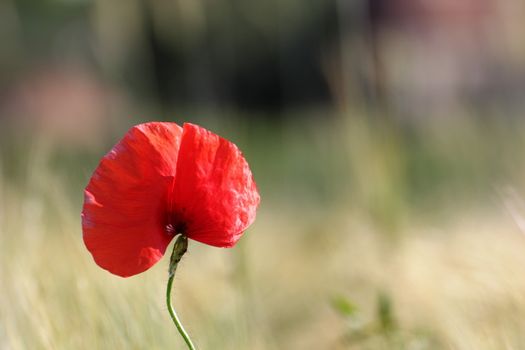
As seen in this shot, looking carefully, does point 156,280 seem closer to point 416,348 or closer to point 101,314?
point 101,314

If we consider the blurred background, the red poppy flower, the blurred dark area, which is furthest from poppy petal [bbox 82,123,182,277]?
the blurred dark area

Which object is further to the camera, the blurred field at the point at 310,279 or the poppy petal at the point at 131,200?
the blurred field at the point at 310,279

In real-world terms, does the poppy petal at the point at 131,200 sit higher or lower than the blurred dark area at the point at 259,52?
higher

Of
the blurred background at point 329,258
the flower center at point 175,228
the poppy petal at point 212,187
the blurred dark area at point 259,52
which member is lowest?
the blurred dark area at point 259,52

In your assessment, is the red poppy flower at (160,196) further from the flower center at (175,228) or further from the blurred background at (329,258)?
the blurred background at (329,258)

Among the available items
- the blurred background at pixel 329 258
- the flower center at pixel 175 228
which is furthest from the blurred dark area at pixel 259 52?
the flower center at pixel 175 228

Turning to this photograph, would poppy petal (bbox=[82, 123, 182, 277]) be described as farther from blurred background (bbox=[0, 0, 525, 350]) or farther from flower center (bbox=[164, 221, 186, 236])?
blurred background (bbox=[0, 0, 525, 350])

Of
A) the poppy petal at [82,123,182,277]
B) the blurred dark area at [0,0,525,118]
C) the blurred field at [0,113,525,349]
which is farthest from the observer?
the blurred dark area at [0,0,525,118]

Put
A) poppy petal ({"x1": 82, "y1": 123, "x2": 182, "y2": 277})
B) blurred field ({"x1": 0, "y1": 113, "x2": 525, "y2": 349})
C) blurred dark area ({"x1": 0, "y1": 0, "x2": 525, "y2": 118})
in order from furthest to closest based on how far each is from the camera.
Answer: blurred dark area ({"x1": 0, "y1": 0, "x2": 525, "y2": 118})
blurred field ({"x1": 0, "y1": 113, "x2": 525, "y2": 349})
poppy petal ({"x1": 82, "y1": 123, "x2": 182, "y2": 277})
